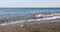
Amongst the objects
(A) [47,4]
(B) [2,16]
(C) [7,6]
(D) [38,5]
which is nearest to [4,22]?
(B) [2,16]

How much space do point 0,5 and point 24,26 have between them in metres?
0.75

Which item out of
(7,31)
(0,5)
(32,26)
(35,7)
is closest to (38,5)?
(35,7)

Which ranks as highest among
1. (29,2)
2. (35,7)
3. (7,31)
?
(29,2)

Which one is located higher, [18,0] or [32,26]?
[18,0]

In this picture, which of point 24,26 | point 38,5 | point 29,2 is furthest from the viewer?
point 38,5

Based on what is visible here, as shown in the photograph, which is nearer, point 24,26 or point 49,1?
point 24,26

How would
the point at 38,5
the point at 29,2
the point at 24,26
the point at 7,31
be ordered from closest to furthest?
the point at 7,31
the point at 24,26
the point at 29,2
the point at 38,5

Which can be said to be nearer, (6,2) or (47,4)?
(6,2)

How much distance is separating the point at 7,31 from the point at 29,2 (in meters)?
0.88

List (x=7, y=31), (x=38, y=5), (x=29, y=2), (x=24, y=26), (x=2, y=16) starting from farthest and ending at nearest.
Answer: (x=38, y=5), (x=29, y=2), (x=2, y=16), (x=24, y=26), (x=7, y=31)

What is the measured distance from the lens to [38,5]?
2.41 meters

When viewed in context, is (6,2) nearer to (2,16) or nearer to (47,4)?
(2,16)

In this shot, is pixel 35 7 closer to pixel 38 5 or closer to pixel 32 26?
pixel 38 5

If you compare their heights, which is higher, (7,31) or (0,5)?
(0,5)
